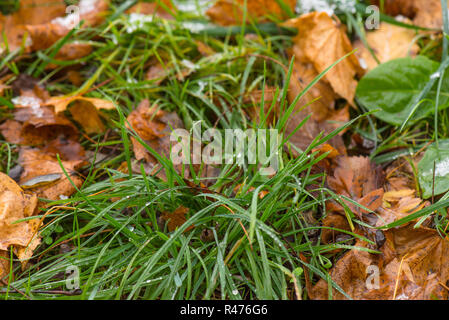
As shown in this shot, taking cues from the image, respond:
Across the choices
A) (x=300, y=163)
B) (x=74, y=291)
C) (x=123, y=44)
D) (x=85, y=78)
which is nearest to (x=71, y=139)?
(x=85, y=78)

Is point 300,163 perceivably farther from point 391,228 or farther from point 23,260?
point 23,260

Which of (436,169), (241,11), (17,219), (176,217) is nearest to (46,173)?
(17,219)

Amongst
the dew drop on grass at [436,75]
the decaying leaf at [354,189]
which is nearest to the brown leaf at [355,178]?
the decaying leaf at [354,189]

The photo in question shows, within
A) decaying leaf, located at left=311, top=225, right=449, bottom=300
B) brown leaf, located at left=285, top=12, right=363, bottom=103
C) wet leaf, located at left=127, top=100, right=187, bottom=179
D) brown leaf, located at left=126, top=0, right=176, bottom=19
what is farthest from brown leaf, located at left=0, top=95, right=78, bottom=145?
decaying leaf, located at left=311, top=225, right=449, bottom=300

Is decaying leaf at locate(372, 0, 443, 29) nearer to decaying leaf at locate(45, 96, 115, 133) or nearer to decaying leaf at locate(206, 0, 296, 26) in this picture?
decaying leaf at locate(206, 0, 296, 26)

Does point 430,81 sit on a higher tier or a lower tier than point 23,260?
higher
